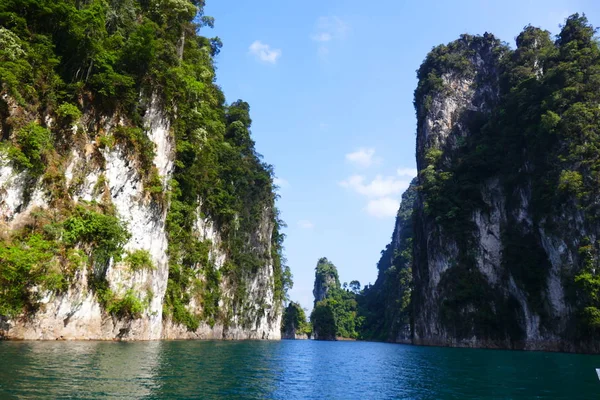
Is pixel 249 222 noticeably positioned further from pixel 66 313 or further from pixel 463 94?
pixel 463 94

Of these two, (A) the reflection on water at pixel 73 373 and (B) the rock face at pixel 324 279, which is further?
(B) the rock face at pixel 324 279

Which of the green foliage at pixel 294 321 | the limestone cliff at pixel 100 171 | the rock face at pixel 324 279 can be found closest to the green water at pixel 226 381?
the limestone cliff at pixel 100 171

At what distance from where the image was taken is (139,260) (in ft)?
90.9

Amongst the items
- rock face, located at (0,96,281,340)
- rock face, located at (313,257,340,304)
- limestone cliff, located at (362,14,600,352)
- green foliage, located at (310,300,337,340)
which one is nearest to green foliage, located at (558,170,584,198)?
limestone cliff, located at (362,14,600,352)

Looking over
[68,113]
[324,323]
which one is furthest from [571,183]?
[324,323]

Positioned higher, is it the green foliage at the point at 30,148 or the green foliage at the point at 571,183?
the green foliage at the point at 571,183

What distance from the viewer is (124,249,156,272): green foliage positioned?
27109mm

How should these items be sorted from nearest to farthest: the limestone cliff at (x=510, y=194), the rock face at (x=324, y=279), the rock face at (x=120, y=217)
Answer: the rock face at (x=120, y=217)
the limestone cliff at (x=510, y=194)
the rock face at (x=324, y=279)

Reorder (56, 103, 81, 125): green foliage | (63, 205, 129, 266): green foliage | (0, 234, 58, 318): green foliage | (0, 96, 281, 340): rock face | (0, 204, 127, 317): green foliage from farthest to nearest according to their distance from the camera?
(56, 103, 81, 125): green foliage, (63, 205, 129, 266): green foliage, (0, 96, 281, 340): rock face, (0, 204, 127, 317): green foliage, (0, 234, 58, 318): green foliage

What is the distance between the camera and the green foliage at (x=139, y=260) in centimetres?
2711

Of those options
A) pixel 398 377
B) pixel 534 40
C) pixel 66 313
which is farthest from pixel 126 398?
pixel 534 40

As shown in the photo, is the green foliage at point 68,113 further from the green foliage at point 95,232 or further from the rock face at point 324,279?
the rock face at point 324,279

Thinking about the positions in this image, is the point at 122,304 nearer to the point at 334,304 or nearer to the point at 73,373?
the point at 73,373

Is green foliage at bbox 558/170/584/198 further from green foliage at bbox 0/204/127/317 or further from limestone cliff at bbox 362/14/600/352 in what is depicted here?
green foliage at bbox 0/204/127/317
